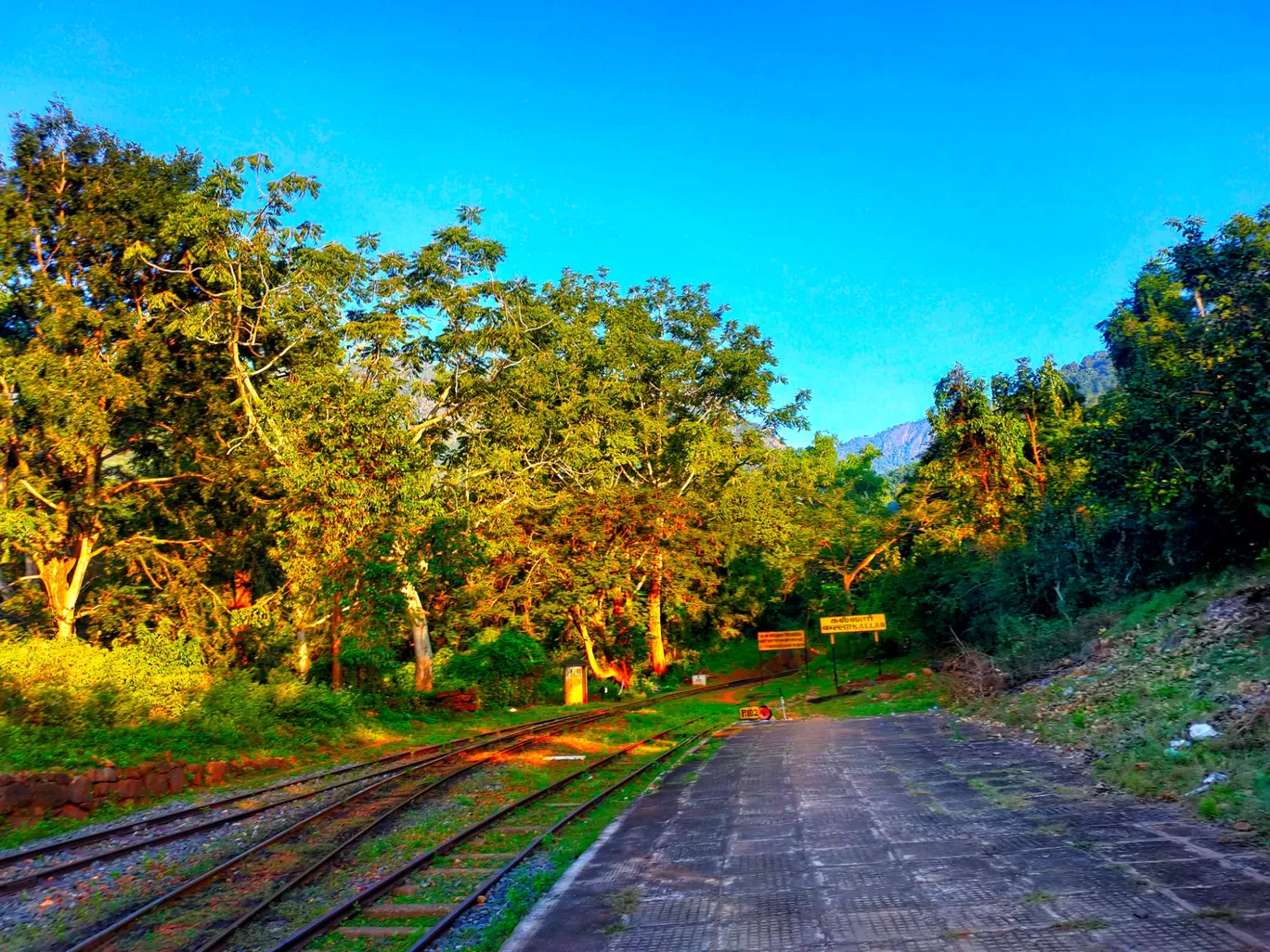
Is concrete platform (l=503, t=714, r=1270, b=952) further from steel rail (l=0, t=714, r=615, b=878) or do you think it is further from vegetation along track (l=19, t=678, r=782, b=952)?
steel rail (l=0, t=714, r=615, b=878)

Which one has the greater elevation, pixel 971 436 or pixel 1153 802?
pixel 971 436

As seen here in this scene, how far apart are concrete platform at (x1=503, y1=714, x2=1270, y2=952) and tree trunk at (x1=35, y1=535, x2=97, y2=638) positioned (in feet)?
61.0

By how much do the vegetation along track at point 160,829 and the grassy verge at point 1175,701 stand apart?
1091cm

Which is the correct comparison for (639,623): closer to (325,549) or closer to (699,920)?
(325,549)

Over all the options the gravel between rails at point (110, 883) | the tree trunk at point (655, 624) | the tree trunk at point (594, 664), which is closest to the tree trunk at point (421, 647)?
the tree trunk at point (594, 664)

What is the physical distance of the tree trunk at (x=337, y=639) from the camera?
24261mm

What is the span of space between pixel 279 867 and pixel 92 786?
213 inches

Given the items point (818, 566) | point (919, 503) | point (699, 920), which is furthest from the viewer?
point (818, 566)

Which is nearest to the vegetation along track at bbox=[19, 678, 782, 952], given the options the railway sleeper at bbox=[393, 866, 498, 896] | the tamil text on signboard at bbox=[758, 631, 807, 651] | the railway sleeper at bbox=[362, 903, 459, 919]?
the railway sleeper at bbox=[393, 866, 498, 896]

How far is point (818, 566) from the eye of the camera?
4766cm

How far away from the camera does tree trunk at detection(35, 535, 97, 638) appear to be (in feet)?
70.8

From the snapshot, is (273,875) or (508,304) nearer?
(273,875)

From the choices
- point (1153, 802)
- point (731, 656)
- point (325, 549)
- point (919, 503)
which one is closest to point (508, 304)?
point (325, 549)

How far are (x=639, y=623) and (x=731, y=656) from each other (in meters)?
13.4
